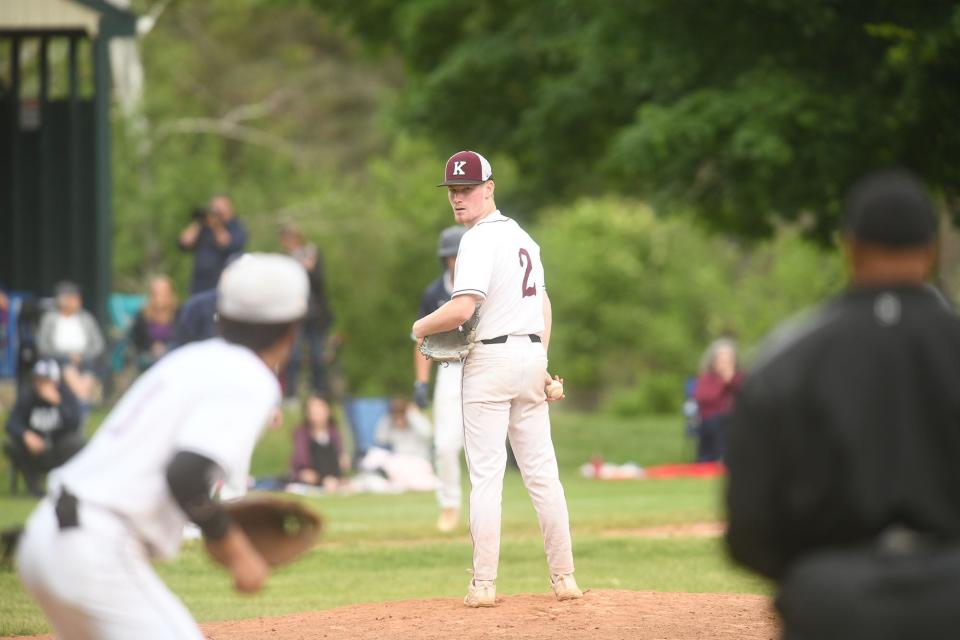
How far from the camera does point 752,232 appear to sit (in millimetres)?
25406

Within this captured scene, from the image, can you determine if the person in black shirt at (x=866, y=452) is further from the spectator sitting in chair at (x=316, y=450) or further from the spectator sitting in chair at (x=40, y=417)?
the spectator sitting in chair at (x=316, y=450)

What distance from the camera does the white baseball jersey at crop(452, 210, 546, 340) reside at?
28.1 feet

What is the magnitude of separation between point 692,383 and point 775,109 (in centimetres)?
599

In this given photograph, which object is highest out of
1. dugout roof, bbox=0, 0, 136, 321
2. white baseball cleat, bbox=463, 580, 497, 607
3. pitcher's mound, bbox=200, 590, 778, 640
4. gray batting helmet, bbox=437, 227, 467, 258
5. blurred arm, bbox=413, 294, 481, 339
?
dugout roof, bbox=0, 0, 136, 321

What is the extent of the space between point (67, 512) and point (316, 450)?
613 inches

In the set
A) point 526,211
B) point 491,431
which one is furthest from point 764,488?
point 526,211

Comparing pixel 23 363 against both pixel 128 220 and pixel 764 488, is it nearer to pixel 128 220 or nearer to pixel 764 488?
pixel 128 220

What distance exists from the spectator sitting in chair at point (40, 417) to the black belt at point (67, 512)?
46.9 ft

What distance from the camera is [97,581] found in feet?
15.0

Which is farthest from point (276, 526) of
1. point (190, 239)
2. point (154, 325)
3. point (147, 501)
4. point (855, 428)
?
point (154, 325)

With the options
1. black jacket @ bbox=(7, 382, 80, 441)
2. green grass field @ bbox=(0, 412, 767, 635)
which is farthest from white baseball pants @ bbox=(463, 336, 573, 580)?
black jacket @ bbox=(7, 382, 80, 441)

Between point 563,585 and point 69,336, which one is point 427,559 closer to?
point 563,585

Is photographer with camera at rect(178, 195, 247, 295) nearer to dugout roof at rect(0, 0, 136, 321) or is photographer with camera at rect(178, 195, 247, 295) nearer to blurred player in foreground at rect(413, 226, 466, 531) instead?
dugout roof at rect(0, 0, 136, 321)

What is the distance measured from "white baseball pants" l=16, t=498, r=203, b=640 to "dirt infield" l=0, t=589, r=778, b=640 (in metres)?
3.42
